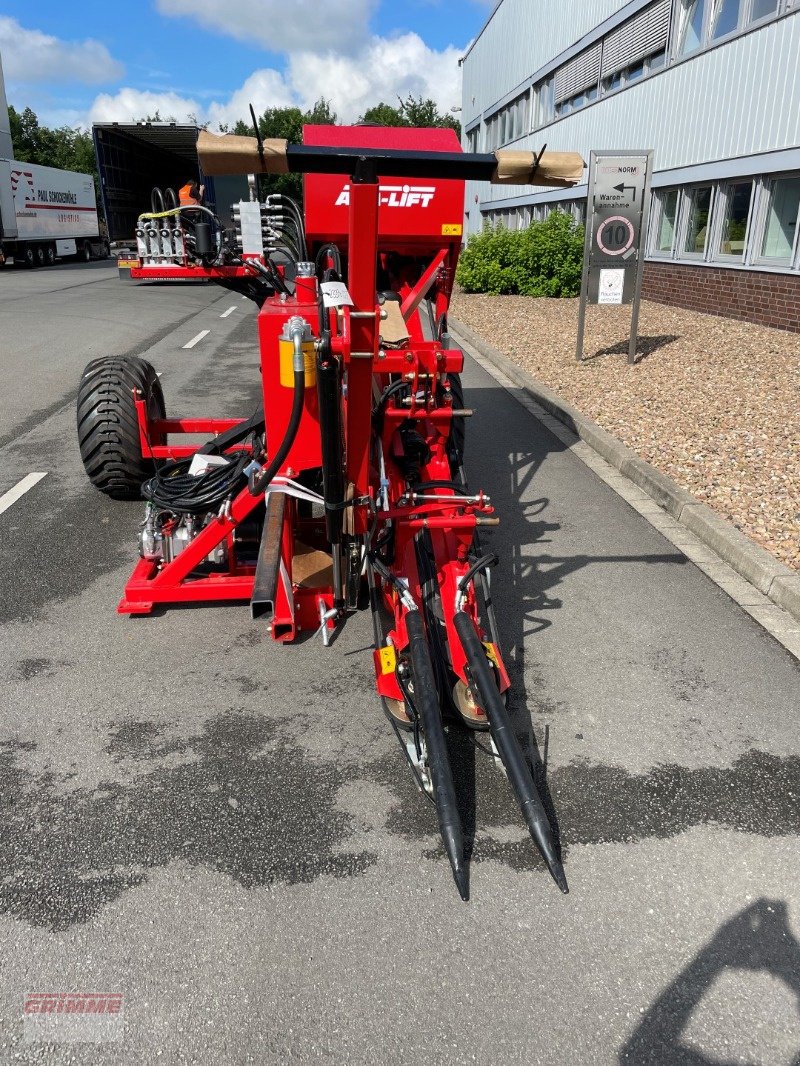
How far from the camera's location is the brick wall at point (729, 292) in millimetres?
12258

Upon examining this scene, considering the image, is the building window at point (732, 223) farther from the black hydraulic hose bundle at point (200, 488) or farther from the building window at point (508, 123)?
the building window at point (508, 123)

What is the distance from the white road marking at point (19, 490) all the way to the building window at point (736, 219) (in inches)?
477

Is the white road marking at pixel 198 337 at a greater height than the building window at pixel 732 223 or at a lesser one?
lesser

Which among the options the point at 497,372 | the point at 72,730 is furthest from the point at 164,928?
the point at 497,372

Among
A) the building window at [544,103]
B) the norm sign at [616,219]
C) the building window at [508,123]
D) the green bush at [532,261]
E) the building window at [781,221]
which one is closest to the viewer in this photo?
the norm sign at [616,219]

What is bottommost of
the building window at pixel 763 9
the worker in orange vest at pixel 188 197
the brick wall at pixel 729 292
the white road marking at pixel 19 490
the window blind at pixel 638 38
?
the white road marking at pixel 19 490

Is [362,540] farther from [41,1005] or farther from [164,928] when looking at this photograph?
[41,1005]

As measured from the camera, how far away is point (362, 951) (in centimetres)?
241

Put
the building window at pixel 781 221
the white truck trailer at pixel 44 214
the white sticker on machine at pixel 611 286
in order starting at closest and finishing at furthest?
the white sticker on machine at pixel 611 286, the building window at pixel 781 221, the white truck trailer at pixel 44 214

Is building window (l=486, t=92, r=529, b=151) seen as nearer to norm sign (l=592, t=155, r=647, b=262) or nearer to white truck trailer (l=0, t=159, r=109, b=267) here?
white truck trailer (l=0, t=159, r=109, b=267)

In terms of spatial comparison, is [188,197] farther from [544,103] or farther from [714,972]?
[544,103]

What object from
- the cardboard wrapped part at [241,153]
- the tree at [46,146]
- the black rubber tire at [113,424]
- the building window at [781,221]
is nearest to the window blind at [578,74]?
the building window at [781,221]

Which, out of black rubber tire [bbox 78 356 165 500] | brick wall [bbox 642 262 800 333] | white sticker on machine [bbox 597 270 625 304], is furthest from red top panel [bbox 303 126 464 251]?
brick wall [bbox 642 262 800 333]

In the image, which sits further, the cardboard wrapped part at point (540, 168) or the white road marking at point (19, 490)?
the white road marking at point (19, 490)
